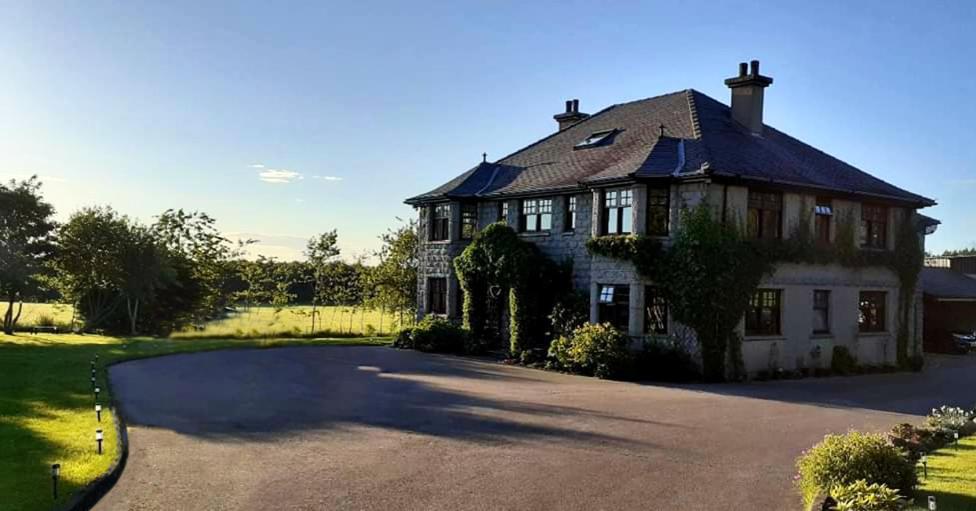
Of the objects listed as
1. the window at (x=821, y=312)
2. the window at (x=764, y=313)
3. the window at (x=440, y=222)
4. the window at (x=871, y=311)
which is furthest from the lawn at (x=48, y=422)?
the window at (x=871, y=311)

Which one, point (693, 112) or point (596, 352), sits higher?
point (693, 112)

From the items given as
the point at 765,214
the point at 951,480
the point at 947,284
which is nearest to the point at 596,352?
the point at 765,214

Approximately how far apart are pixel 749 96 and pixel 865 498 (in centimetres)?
2203

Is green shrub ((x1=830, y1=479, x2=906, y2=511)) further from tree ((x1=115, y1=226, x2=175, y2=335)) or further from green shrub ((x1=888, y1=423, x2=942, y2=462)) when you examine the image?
tree ((x1=115, y1=226, x2=175, y2=335))

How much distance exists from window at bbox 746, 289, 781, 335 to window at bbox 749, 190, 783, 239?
1788 mm

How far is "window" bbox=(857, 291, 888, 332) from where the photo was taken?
27.1 meters

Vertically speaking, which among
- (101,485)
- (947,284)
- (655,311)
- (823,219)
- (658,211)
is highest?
(823,219)

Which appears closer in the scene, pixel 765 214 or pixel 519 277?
pixel 765 214

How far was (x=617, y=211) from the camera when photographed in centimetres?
2481

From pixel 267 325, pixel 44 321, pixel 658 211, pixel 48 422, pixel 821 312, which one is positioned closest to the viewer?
pixel 48 422

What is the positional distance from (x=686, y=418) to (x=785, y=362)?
10.5 m

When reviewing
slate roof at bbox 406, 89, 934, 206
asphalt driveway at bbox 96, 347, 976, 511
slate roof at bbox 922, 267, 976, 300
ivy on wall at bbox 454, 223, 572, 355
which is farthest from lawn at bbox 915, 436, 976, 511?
slate roof at bbox 922, 267, 976, 300

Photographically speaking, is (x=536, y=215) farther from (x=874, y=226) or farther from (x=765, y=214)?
(x=874, y=226)

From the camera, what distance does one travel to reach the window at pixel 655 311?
76.9ft
